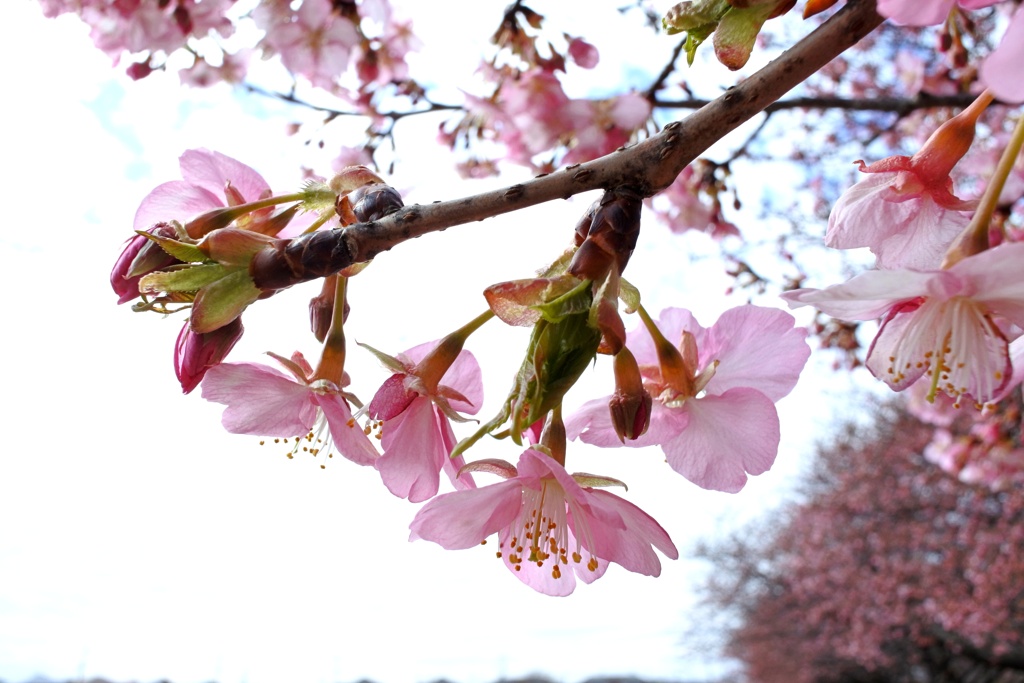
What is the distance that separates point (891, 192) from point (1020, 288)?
0.17 m

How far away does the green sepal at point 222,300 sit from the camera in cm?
49

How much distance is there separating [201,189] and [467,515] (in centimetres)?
37

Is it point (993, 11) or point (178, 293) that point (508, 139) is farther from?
point (993, 11)

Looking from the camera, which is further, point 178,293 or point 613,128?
point 613,128

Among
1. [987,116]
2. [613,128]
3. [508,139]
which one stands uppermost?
[987,116]

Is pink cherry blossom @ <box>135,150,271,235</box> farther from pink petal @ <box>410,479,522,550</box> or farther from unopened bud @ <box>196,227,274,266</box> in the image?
pink petal @ <box>410,479,522,550</box>

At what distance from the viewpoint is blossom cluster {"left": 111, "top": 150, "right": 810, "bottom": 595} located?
1.55ft


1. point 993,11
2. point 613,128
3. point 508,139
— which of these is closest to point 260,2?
point 508,139

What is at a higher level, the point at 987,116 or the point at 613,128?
the point at 987,116

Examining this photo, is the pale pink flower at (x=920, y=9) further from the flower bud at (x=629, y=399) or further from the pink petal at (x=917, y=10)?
the flower bud at (x=629, y=399)

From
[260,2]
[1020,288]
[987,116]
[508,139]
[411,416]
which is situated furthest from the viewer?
[987,116]

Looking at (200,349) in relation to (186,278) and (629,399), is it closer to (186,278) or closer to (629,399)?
(186,278)

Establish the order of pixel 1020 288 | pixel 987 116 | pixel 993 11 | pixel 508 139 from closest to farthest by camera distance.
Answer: pixel 1020 288
pixel 508 139
pixel 993 11
pixel 987 116

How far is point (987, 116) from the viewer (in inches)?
186
